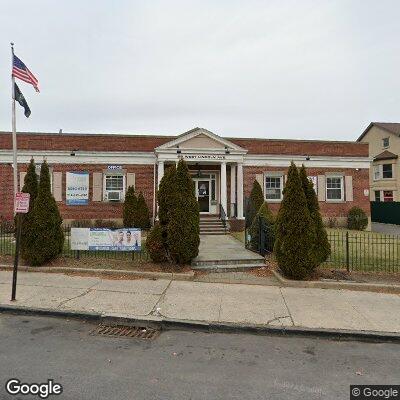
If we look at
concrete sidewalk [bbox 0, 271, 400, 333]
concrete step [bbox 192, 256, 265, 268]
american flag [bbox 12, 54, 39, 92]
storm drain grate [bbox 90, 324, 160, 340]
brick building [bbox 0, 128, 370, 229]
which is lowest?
storm drain grate [bbox 90, 324, 160, 340]

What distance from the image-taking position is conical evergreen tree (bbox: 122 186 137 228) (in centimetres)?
1808

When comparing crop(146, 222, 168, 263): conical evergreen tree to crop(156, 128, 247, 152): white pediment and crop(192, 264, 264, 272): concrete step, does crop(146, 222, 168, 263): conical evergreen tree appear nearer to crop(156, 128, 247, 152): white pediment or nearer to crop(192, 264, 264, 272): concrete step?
crop(192, 264, 264, 272): concrete step

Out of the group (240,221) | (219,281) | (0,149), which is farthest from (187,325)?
(0,149)

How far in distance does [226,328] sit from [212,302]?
1.23 meters

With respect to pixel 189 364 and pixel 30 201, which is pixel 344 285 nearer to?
pixel 189 364

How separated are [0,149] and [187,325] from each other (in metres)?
18.4

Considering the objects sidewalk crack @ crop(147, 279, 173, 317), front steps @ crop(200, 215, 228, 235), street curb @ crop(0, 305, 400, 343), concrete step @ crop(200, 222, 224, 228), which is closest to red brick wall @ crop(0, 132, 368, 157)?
front steps @ crop(200, 215, 228, 235)

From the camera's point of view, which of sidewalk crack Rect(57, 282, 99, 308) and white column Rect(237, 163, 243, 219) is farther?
white column Rect(237, 163, 243, 219)

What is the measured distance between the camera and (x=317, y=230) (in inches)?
342

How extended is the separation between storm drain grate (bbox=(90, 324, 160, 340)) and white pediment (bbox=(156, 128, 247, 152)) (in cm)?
1446

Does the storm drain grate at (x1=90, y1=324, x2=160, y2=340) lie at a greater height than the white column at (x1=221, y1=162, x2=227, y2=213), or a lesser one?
lesser

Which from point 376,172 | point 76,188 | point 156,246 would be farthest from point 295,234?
point 376,172

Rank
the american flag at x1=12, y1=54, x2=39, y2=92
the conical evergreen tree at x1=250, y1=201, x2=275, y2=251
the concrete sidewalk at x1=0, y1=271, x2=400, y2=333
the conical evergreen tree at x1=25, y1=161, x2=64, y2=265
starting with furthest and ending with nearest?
the american flag at x1=12, y1=54, x2=39, y2=92, the conical evergreen tree at x1=250, y1=201, x2=275, y2=251, the conical evergreen tree at x1=25, y1=161, x2=64, y2=265, the concrete sidewalk at x1=0, y1=271, x2=400, y2=333

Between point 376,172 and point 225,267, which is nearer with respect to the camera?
point 225,267
